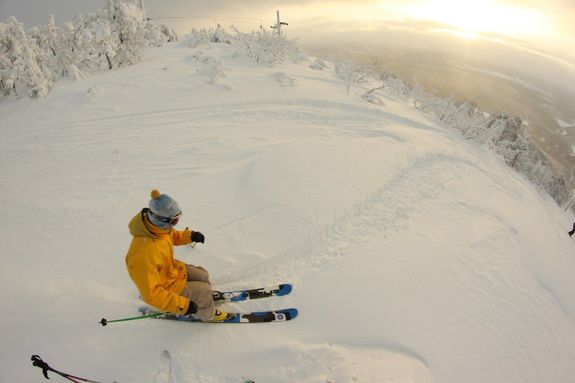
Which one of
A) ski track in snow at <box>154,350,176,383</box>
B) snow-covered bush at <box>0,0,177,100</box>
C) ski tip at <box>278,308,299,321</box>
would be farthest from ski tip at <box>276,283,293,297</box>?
snow-covered bush at <box>0,0,177,100</box>

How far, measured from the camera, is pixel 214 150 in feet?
24.1

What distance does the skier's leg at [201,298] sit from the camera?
3.66 meters

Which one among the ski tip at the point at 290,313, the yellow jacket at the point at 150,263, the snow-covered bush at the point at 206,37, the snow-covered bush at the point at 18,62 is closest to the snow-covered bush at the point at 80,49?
the snow-covered bush at the point at 18,62

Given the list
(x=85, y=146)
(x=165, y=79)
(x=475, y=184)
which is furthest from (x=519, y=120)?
(x=85, y=146)

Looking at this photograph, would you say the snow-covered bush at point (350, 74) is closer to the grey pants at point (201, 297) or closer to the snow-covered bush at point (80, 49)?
the snow-covered bush at point (80, 49)

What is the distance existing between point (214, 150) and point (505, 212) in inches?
273

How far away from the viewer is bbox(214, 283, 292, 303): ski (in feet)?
13.4

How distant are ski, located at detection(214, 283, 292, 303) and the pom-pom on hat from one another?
1.45 m

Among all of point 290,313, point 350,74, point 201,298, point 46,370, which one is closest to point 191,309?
point 201,298

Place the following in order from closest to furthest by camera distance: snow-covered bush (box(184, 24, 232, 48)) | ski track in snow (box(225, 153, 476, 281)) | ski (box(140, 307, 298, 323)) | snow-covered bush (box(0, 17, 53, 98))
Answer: ski (box(140, 307, 298, 323)), ski track in snow (box(225, 153, 476, 281)), snow-covered bush (box(0, 17, 53, 98)), snow-covered bush (box(184, 24, 232, 48))

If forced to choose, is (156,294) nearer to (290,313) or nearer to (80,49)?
(290,313)

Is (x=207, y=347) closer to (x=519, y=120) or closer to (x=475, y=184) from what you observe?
(x=475, y=184)

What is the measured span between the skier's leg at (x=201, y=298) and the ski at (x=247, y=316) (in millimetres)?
199

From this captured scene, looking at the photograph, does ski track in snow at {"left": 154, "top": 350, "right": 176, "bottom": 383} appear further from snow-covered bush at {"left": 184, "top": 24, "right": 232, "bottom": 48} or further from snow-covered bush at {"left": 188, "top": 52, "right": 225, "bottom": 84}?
snow-covered bush at {"left": 184, "top": 24, "right": 232, "bottom": 48}
